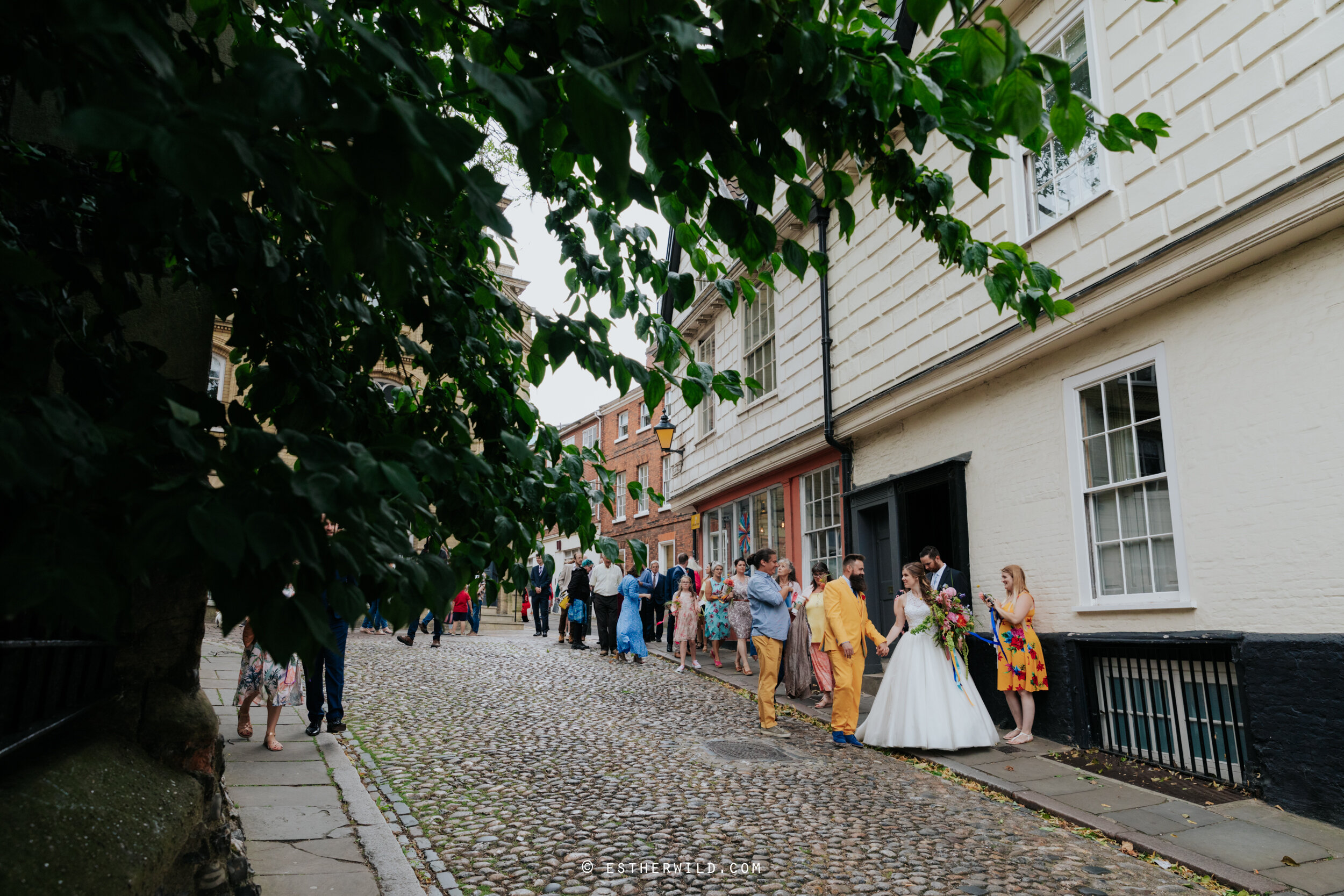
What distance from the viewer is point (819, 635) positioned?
31.4 ft

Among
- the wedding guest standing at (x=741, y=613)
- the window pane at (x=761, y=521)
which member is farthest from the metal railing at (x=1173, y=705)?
the window pane at (x=761, y=521)

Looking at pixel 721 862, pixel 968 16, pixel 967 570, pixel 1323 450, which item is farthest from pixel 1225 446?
pixel 968 16

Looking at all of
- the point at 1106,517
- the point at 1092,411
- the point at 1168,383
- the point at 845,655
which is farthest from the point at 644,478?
the point at 1168,383

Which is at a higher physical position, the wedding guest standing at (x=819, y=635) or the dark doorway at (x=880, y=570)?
the dark doorway at (x=880, y=570)

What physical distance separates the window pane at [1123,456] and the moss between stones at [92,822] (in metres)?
7.30

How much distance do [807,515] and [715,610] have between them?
230cm

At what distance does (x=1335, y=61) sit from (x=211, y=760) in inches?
295

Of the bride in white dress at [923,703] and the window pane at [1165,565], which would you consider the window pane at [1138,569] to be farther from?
the bride in white dress at [923,703]

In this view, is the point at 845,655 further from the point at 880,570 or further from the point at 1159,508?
the point at 880,570

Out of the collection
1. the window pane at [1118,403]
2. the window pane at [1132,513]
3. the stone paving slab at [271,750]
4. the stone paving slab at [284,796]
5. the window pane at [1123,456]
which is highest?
the window pane at [1118,403]

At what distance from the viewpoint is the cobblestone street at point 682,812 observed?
14.7 feet

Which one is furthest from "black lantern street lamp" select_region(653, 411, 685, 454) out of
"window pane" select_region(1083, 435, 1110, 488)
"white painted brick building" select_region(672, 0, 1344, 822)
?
"window pane" select_region(1083, 435, 1110, 488)

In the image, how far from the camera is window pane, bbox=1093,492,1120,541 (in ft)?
24.7

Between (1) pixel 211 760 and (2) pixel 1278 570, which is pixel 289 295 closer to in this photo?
(1) pixel 211 760
